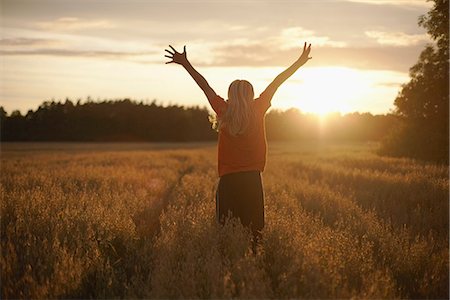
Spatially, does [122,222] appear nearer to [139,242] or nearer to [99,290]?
[139,242]

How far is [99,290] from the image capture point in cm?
457

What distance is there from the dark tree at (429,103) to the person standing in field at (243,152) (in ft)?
68.4

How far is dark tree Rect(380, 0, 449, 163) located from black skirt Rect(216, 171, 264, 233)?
69.3ft

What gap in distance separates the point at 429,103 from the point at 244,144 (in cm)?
2656

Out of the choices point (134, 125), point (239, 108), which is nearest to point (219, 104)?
point (239, 108)

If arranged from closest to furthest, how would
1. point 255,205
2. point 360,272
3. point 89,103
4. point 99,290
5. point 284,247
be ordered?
point 99,290 < point 360,272 < point 284,247 < point 255,205 < point 89,103

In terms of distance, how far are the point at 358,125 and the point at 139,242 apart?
295 ft

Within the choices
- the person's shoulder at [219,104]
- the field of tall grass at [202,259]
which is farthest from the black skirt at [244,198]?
the person's shoulder at [219,104]

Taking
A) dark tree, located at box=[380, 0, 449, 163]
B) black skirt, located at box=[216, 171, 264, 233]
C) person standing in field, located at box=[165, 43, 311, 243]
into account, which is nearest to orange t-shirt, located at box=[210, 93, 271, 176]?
person standing in field, located at box=[165, 43, 311, 243]

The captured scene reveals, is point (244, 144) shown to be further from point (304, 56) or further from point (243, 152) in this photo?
point (304, 56)

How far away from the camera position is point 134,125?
85250 millimetres

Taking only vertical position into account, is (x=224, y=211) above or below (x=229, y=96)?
below

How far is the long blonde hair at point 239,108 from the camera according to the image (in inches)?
219

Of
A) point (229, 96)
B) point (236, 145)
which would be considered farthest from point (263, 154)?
point (229, 96)
